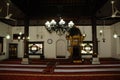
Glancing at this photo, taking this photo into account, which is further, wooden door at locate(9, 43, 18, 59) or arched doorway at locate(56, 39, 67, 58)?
arched doorway at locate(56, 39, 67, 58)

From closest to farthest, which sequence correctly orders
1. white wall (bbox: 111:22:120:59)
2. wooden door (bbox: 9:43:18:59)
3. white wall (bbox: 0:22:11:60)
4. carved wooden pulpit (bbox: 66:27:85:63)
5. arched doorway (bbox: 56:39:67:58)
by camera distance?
A: carved wooden pulpit (bbox: 66:27:85:63) < white wall (bbox: 0:22:11:60) < white wall (bbox: 111:22:120:59) < wooden door (bbox: 9:43:18:59) < arched doorway (bbox: 56:39:67:58)

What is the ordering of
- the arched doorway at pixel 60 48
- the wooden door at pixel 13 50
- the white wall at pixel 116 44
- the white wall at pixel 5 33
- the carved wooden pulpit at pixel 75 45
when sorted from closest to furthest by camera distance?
the carved wooden pulpit at pixel 75 45 → the white wall at pixel 5 33 → the white wall at pixel 116 44 → the wooden door at pixel 13 50 → the arched doorway at pixel 60 48

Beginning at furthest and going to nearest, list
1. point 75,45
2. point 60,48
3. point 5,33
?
point 60,48
point 5,33
point 75,45

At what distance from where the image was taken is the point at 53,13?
512 inches

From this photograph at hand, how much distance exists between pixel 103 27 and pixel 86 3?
241 inches

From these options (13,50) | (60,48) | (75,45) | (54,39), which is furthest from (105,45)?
(13,50)

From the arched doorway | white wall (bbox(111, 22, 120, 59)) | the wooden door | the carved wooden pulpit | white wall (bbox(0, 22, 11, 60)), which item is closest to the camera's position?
the carved wooden pulpit

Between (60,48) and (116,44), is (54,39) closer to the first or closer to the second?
(60,48)

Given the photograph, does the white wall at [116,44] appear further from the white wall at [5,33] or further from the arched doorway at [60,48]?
the white wall at [5,33]

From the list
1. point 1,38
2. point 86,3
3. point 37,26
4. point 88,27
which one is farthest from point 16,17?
point 88,27

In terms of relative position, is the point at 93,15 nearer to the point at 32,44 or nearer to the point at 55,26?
the point at 55,26

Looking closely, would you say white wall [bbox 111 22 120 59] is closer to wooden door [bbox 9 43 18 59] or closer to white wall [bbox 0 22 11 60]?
wooden door [bbox 9 43 18 59]

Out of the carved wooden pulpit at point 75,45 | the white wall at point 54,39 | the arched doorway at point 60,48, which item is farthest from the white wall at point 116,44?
the carved wooden pulpit at point 75,45

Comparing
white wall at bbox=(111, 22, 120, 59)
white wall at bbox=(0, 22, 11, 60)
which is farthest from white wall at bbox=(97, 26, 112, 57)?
white wall at bbox=(0, 22, 11, 60)
